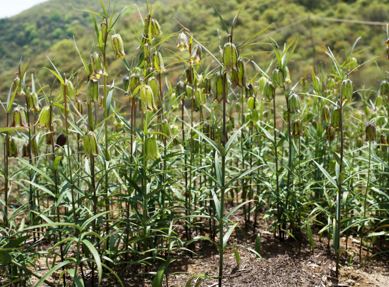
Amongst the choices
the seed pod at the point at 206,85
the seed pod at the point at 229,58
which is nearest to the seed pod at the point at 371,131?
the seed pod at the point at 206,85

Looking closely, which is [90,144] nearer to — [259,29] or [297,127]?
[297,127]

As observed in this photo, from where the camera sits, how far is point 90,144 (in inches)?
55.4

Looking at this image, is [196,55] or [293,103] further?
[293,103]

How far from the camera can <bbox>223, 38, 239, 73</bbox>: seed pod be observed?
1.29 metres

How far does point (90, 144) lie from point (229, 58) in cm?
77

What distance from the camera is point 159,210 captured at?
1779 mm

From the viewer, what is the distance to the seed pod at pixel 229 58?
1.29m

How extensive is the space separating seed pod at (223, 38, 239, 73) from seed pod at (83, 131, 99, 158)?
71 centimetres

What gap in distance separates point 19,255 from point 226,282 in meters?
1.18

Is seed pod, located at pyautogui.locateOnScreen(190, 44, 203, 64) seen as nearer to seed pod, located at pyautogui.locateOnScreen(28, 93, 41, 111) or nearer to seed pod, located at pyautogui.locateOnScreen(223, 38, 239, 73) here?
seed pod, located at pyautogui.locateOnScreen(223, 38, 239, 73)

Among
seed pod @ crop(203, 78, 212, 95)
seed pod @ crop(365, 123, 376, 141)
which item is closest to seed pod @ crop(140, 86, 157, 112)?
seed pod @ crop(203, 78, 212, 95)

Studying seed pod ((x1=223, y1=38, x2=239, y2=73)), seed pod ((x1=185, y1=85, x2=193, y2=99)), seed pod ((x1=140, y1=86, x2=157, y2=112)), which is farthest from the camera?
seed pod ((x1=185, y1=85, x2=193, y2=99))

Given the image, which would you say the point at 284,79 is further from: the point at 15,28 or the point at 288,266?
the point at 15,28

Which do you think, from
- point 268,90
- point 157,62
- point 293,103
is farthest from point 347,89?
point 157,62
